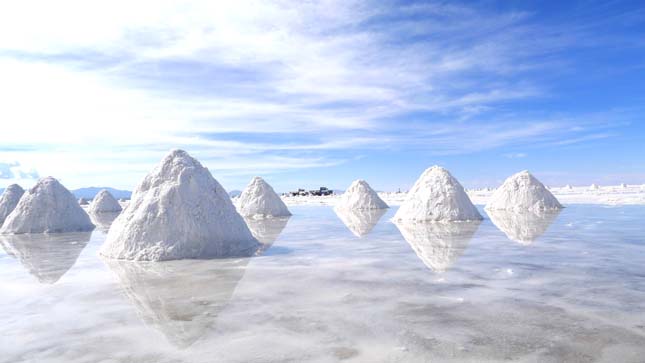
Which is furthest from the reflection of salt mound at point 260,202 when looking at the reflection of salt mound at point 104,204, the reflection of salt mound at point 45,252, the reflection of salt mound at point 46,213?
the reflection of salt mound at point 104,204

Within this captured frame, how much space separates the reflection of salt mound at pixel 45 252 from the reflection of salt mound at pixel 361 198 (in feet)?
60.9

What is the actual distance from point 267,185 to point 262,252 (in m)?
15.8

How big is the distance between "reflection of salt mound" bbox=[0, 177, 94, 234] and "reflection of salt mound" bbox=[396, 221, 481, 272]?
46.8 ft

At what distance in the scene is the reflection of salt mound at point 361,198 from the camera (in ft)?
102

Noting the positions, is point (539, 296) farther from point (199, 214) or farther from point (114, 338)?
point (199, 214)

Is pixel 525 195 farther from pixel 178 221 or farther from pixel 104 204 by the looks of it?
pixel 104 204

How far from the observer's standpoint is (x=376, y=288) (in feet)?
21.9

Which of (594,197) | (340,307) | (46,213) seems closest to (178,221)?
(340,307)

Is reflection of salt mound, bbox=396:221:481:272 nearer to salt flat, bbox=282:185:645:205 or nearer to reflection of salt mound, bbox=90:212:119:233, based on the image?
reflection of salt mound, bbox=90:212:119:233

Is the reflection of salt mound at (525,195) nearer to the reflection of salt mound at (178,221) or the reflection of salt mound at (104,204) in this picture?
the reflection of salt mound at (178,221)

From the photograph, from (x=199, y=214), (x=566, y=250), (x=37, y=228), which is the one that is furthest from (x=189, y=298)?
(x=37, y=228)

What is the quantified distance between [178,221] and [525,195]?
2000 cm

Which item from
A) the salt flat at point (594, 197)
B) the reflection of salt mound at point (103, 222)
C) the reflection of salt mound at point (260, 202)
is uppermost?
the reflection of salt mound at point (260, 202)

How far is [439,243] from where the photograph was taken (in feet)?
38.1
